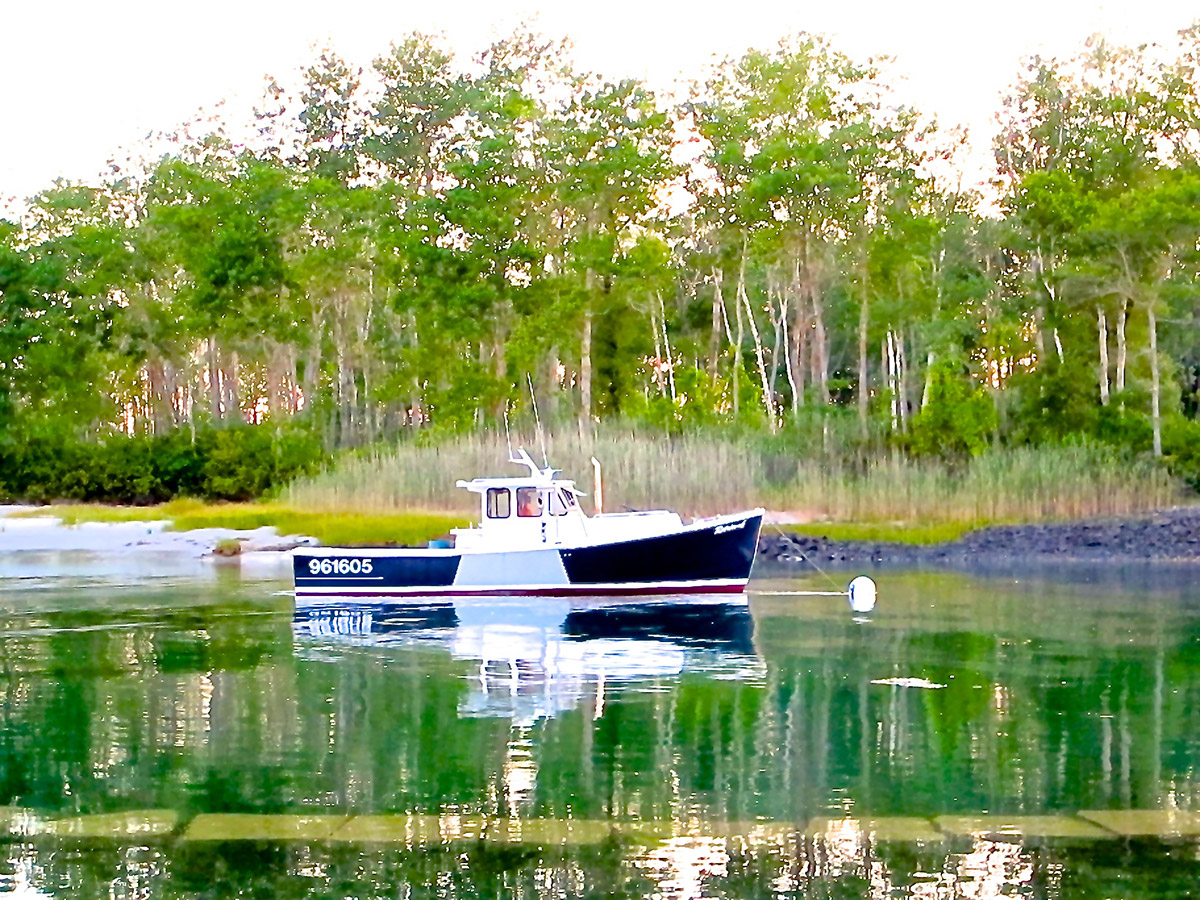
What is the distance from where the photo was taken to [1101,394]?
135ft

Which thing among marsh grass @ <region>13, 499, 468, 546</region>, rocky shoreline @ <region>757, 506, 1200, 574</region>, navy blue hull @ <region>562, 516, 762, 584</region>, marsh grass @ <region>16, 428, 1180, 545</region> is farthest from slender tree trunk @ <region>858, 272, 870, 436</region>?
navy blue hull @ <region>562, 516, 762, 584</region>

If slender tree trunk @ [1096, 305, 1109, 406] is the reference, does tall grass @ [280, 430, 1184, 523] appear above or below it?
below

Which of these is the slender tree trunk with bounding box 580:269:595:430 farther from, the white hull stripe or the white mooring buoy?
the white mooring buoy

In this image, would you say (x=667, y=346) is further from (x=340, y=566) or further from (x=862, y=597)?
(x=862, y=597)

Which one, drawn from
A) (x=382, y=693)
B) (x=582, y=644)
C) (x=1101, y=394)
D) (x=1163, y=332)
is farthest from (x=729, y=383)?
(x=382, y=693)

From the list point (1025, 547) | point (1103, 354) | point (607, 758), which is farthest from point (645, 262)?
point (607, 758)

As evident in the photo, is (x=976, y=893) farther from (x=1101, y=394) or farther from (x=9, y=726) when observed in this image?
(x=1101, y=394)

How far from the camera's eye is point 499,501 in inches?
960

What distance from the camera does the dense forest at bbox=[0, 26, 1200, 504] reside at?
42219 millimetres

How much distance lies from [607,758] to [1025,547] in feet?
71.1

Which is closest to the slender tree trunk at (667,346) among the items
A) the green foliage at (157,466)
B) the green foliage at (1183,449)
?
the green foliage at (157,466)

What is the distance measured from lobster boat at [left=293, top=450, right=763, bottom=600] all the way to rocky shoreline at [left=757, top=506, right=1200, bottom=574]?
6794mm

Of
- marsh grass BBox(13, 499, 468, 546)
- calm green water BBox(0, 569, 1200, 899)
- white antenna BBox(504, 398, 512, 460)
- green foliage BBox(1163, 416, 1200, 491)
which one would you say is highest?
white antenna BBox(504, 398, 512, 460)

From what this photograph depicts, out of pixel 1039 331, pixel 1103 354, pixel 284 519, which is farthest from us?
pixel 1039 331
